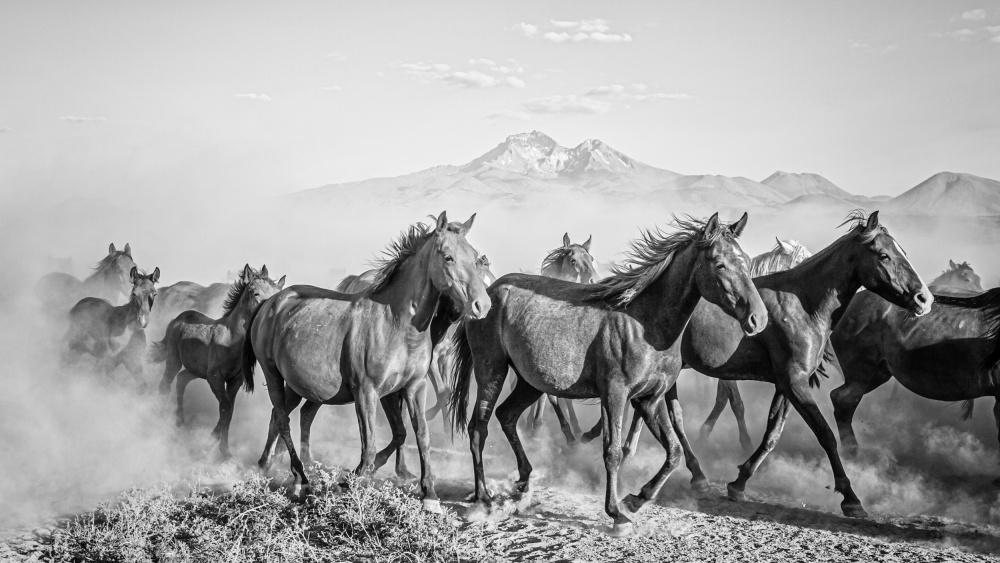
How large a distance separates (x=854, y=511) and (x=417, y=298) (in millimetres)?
3639

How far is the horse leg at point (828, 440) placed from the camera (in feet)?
21.1

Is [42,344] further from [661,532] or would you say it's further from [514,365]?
[661,532]

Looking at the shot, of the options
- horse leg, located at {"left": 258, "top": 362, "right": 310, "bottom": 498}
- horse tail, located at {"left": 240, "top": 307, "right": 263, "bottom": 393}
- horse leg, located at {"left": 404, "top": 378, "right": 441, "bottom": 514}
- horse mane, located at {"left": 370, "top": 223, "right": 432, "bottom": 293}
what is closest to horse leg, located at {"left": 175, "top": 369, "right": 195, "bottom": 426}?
horse tail, located at {"left": 240, "top": 307, "right": 263, "bottom": 393}

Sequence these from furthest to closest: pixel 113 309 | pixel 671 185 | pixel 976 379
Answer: pixel 671 185
pixel 113 309
pixel 976 379

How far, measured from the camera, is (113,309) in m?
11.6

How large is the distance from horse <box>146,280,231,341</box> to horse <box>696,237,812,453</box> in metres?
7.86

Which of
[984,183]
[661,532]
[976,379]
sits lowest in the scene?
[661,532]

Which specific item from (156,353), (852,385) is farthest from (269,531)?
(156,353)

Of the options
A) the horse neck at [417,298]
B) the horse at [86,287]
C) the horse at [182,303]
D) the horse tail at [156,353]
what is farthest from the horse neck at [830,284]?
the horse at [86,287]

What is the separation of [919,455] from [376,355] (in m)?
5.51

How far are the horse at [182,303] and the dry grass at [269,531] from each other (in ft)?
26.1

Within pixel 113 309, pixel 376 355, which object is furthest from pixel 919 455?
pixel 113 309

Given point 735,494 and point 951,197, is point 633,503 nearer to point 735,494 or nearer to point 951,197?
point 735,494

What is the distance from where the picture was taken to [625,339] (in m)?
6.14
